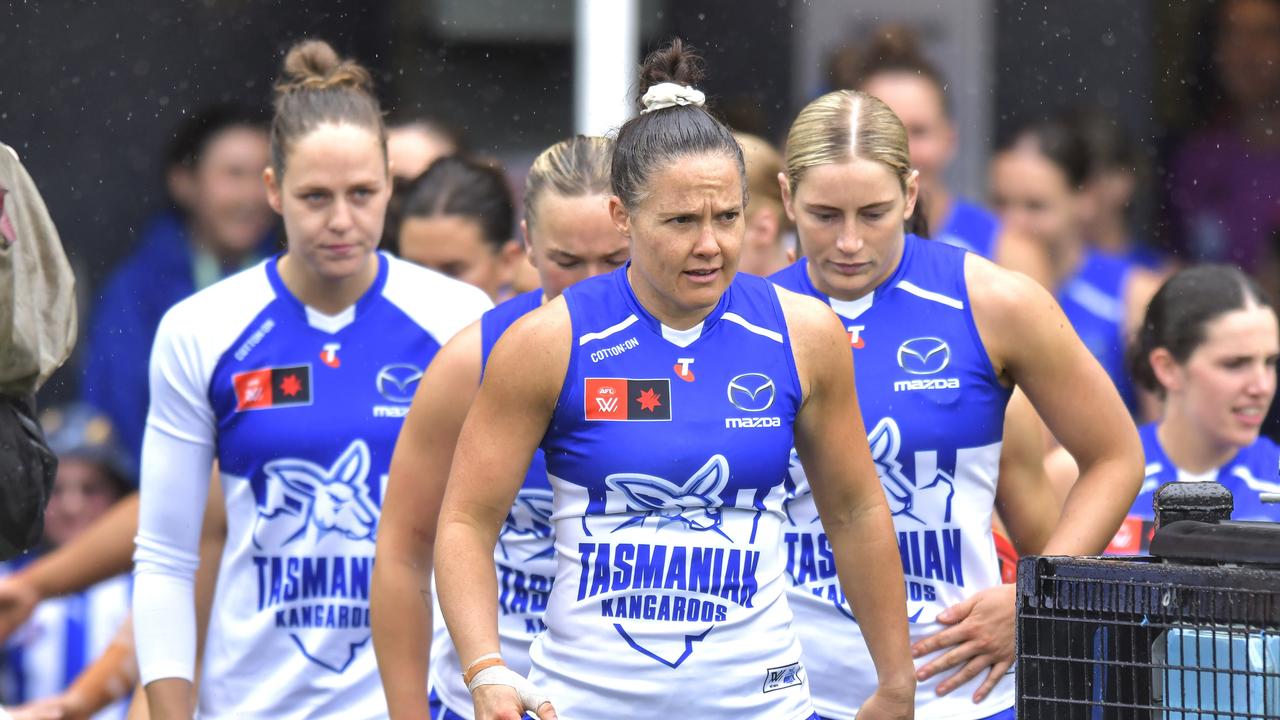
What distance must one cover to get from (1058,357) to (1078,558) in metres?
0.97

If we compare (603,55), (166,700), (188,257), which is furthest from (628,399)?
(603,55)

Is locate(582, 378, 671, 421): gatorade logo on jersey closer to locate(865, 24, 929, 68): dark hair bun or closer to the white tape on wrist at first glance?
the white tape on wrist

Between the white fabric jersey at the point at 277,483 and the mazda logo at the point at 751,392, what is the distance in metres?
1.27

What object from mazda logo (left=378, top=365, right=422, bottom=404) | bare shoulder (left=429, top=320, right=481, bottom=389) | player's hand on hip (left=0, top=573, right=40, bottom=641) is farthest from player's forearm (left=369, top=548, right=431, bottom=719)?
player's hand on hip (left=0, top=573, right=40, bottom=641)

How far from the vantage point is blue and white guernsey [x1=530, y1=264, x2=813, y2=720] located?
328 cm

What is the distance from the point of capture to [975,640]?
3.94 meters

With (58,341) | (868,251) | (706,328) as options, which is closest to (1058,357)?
(868,251)

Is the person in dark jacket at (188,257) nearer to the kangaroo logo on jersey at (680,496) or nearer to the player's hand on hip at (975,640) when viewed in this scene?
the player's hand on hip at (975,640)

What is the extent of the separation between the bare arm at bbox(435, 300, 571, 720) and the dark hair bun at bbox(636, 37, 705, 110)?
54 centimetres

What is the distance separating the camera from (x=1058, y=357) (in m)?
3.88

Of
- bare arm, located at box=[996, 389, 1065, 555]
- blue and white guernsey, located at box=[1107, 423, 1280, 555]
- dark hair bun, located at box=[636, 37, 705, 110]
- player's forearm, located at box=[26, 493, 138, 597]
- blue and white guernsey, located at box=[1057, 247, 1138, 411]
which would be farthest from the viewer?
blue and white guernsey, located at box=[1057, 247, 1138, 411]

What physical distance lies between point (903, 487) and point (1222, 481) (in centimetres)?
125

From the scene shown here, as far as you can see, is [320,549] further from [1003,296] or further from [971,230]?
[971,230]

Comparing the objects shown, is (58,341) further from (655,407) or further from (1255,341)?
(1255,341)
